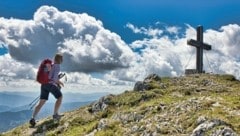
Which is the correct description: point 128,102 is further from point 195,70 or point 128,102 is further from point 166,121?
point 195,70

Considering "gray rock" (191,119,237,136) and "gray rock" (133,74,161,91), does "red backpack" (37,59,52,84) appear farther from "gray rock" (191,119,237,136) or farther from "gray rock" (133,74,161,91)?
"gray rock" (191,119,237,136)

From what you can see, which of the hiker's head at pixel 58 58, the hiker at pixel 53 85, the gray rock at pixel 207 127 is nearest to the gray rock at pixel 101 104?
the hiker at pixel 53 85

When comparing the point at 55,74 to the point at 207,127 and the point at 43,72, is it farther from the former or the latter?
the point at 207,127

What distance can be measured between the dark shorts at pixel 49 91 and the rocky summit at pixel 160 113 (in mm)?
1565

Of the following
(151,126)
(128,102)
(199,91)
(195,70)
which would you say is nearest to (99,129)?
(151,126)

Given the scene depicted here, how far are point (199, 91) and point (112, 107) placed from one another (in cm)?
545

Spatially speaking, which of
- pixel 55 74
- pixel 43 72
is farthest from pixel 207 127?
pixel 43 72

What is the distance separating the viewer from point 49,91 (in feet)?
76.0

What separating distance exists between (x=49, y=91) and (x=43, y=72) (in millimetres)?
1174

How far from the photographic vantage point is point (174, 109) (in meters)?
19.8

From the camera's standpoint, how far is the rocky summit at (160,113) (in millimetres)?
17005

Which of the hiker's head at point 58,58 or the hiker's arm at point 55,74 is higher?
the hiker's head at point 58,58

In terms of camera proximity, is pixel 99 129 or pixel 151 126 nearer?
pixel 151 126

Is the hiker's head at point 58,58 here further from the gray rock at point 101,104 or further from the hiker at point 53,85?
the gray rock at point 101,104
